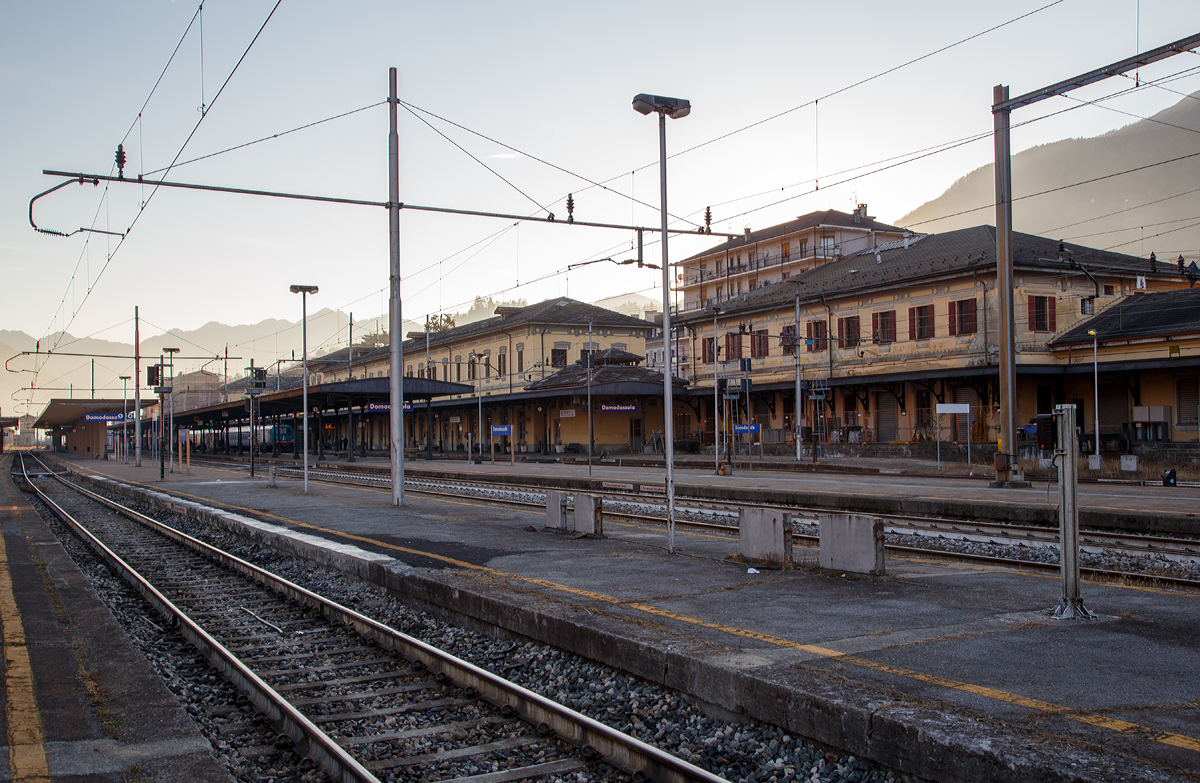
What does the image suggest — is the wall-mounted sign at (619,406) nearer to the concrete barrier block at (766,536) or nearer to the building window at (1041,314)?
the building window at (1041,314)

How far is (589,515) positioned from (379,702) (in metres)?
7.33

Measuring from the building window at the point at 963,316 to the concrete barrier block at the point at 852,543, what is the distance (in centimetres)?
3246

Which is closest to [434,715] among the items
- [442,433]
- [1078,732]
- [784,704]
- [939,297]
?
[784,704]

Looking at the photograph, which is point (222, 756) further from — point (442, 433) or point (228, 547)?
point (442, 433)

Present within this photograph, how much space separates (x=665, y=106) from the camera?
38.3ft

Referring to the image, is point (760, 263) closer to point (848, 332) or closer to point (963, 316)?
point (848, 332)

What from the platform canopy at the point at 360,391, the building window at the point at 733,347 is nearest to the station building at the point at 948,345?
the building window at the point at 733,347

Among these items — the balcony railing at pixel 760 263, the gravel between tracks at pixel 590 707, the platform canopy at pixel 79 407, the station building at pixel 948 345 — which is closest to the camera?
the gravel between tracks at pixel 590 707

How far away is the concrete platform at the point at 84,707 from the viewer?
192 inches

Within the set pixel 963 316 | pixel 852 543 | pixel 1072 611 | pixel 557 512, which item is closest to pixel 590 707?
pixel 1072 611

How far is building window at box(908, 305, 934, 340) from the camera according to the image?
4137 cm

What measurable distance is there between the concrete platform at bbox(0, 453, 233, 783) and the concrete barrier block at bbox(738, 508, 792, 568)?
6.70 meters

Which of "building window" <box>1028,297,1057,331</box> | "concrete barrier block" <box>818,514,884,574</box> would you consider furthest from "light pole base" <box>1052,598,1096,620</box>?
"building window" <box>1028,297,1057,331</box>

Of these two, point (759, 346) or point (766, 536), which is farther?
point (759, 346)
